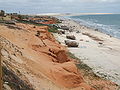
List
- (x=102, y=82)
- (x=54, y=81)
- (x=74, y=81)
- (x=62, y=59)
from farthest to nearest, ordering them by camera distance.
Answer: (x=62, y=59) → (x=102, y=82) → (x=74, y=81) → (x=54, y=81)

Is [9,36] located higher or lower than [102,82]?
higher

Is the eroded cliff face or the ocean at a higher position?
the eroded cliff face

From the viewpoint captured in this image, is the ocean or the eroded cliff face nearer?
the eroded cliff face

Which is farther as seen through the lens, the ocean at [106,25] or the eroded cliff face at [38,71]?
the ocean at [106,25]

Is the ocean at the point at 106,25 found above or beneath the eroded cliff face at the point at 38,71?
beneath

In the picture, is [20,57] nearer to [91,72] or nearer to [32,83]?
[32,83]

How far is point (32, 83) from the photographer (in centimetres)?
835

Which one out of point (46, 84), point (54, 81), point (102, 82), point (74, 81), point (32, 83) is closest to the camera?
point (32, 83)

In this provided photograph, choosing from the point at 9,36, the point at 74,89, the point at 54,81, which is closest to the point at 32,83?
the point at 54,81

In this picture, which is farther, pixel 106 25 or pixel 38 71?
pixel 106 25

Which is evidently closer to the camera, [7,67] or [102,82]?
[7,67]

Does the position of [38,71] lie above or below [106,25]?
above

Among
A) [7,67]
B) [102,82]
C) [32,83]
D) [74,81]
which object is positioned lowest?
[102,82]

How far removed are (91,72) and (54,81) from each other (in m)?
5.45
